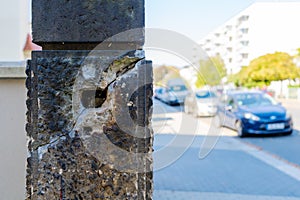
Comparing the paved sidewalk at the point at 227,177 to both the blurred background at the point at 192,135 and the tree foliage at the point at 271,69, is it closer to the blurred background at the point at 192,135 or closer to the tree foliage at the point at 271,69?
the blurred background at the point at 192,135

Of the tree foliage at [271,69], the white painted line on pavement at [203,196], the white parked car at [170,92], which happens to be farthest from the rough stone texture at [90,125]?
the tree foliage at [271,69]

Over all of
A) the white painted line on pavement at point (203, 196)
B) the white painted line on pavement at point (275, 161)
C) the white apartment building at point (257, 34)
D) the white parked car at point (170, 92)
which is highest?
the white apartment building at point (257, 34)

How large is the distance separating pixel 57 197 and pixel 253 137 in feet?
33.9

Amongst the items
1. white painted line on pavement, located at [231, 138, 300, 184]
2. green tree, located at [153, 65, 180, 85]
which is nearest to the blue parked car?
white painted line on pavement, located at [231, 138, 300, 184]

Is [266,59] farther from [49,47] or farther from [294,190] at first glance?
[49,47]

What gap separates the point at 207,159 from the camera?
7.51 m

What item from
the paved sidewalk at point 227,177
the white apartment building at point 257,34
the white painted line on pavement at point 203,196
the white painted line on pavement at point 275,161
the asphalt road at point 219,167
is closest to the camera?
the asphalt road at point 219,167

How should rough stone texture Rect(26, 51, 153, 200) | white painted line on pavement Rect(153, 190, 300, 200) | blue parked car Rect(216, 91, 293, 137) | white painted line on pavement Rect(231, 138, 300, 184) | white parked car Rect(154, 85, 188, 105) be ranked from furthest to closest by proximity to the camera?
1. blue parked car Rect(216, 91, 293, 137)
2. white painted line on pavement Rect(231, 138, 300, 184)
3. white painted line on pavement Rect(153, 190, 300, 200)
4. white parked car Rect(154, 85, 188, 105)
5. rough stone texture Rect(26, 51, 153, 200)

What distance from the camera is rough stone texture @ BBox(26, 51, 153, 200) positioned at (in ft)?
3.37

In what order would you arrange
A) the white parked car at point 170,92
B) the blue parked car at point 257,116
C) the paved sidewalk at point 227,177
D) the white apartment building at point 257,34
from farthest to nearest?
the white apartment building at point 257,34
the blue parked car at point 257,116
the paved sidewalk at point 227,177
the white parked car at point 170,92

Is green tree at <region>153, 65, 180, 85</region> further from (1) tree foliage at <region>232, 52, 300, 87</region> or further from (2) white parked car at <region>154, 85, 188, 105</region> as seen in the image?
(1) tree foliage at <region>232, 52, 300, 87</region>

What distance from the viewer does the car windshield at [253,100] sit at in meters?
11.0

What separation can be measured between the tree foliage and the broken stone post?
34.4 metres

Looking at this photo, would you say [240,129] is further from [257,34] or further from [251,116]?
[257,34]
